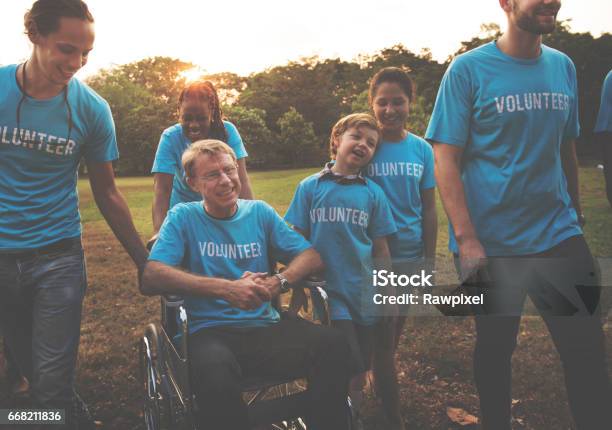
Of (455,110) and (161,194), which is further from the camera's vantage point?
(161,194)

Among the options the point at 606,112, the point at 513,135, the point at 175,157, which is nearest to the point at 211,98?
the point at 175,157

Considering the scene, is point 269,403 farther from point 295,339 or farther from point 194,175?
point 194,175

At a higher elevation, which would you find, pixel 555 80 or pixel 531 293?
pixel 555 80

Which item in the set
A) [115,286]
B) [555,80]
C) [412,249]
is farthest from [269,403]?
[115,286]

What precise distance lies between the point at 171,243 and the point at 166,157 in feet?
2.99

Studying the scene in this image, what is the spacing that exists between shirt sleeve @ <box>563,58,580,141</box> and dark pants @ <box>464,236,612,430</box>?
452 millimetres

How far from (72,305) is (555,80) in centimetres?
220

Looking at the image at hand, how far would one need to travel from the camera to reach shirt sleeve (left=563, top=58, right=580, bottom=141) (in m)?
2.31

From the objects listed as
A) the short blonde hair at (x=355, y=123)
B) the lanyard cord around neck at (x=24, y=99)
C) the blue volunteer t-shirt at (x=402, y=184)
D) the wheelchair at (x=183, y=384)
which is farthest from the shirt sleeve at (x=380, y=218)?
the lanyard cord around neck at (x=24, y=99)

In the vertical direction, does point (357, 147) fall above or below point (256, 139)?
below

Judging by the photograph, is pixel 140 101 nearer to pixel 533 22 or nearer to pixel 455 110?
pixel 455 110

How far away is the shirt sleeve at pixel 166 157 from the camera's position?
3240 mm

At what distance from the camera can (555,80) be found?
2.21 metres

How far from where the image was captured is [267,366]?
2.31 meters
